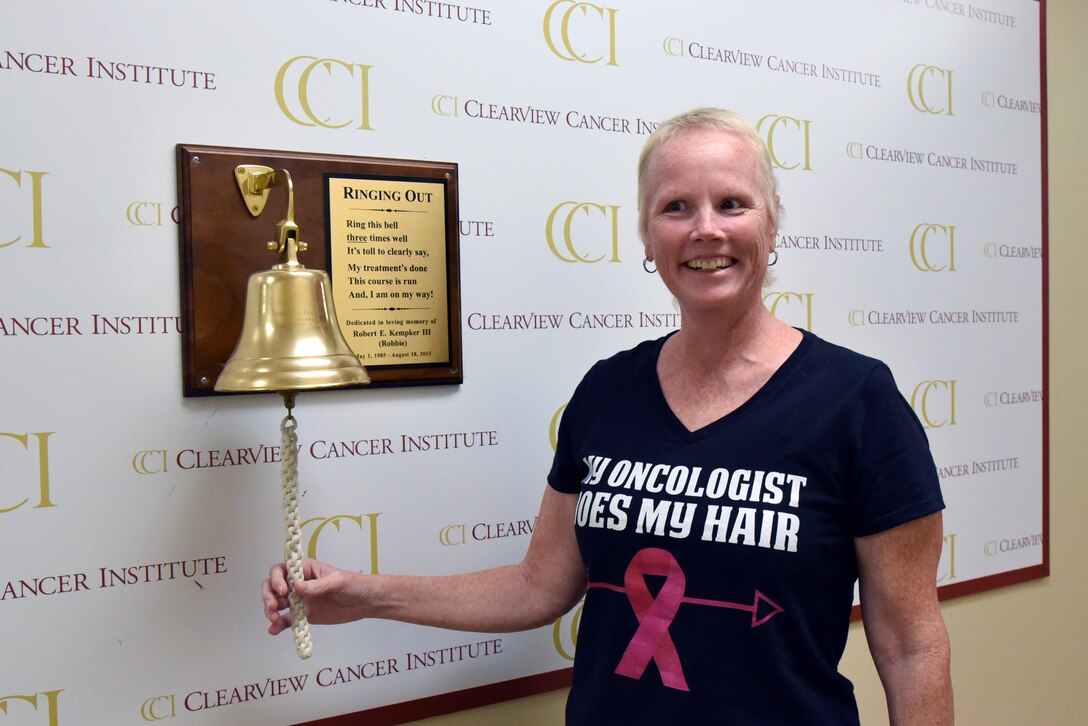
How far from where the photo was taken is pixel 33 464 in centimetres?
109

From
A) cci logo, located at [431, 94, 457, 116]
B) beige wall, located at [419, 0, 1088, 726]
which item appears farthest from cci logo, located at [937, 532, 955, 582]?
cci logo, located at [431, 94, 457, 116]

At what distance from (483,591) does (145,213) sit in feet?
2.19

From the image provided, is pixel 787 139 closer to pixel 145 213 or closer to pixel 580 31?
pixel 580 31

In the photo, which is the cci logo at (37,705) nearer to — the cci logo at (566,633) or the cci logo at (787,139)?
the cci logo at (566,633)

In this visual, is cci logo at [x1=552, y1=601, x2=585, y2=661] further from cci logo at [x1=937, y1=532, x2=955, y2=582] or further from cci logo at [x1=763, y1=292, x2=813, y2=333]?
cci logo at [x1=937, y1=532, x2=955, y2=582]

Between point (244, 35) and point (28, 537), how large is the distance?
680mm

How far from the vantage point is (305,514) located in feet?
4.14

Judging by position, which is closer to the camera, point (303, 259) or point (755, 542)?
point (755, 542)

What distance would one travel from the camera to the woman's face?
1.14m

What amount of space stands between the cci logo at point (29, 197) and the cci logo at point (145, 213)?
10 centimetres

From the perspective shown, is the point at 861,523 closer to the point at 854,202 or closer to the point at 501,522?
the point at 501,522

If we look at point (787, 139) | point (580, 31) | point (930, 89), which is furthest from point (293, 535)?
point (930, 89)

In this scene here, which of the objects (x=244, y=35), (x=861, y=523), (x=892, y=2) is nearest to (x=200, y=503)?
(x=244, y=35)

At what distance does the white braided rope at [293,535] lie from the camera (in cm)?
106
